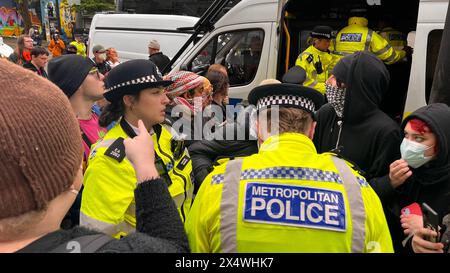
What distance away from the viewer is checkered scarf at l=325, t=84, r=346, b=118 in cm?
271

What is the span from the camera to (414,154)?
6.71ft

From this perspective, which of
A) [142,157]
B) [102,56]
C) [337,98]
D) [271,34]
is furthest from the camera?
[102,56]

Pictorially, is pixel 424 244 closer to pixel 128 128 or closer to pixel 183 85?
pixel 128 128

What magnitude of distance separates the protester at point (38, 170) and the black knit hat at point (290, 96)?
0.86m

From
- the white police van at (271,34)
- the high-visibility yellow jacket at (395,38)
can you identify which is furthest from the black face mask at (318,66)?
the high-visibility yellow jacket at (395,38)

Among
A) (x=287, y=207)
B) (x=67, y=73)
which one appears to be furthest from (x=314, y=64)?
(x=287, y=207)

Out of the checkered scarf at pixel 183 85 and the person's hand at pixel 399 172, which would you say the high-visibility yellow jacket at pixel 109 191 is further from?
the checkered scarf at pixel 183 85

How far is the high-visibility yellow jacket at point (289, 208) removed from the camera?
4.40 feet

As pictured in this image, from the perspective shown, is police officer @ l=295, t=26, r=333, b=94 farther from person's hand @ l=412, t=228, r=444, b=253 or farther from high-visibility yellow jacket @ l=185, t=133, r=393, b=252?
high-visibility yellow jacket @ l=185, t=133, r=393, b=252

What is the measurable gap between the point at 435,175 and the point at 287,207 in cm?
110

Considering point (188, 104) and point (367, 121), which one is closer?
point (367, 121)

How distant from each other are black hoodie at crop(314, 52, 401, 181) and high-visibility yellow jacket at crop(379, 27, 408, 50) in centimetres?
319
